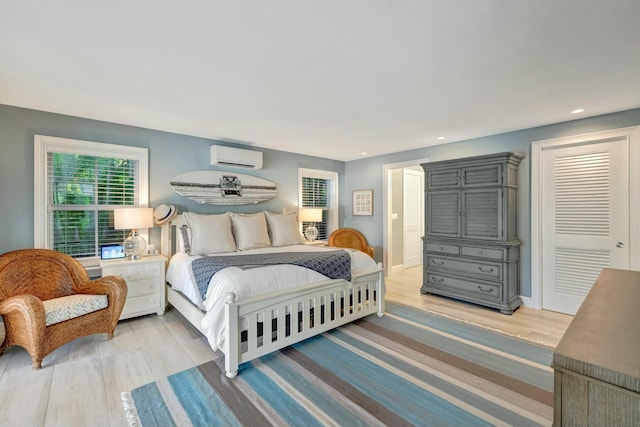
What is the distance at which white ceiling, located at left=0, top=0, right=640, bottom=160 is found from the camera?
1.56 meters

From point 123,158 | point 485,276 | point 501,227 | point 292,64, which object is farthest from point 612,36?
point 123,158

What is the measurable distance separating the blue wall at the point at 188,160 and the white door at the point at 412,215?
2.80 ft

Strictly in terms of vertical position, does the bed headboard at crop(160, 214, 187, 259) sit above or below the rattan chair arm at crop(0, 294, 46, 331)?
above

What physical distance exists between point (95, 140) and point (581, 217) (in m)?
5.75

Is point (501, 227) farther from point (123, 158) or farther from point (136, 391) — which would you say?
point (123, 158)

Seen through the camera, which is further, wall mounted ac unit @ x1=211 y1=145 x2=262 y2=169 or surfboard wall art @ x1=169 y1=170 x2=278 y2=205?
wall mounted ac unit @ x1=211 y1=145 x2=262 y2=169

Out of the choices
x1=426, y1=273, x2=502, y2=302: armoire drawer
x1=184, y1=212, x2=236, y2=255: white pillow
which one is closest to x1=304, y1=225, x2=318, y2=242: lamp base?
x1=184, y1=212, x2=236, y2=255: white pillow

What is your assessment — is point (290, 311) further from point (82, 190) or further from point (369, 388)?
point (82, 190)

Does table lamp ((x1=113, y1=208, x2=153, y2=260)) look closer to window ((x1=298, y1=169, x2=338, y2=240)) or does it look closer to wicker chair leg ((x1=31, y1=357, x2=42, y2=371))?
wicker chair leg ((x1=31, y1=357, x2=42, y2=371))

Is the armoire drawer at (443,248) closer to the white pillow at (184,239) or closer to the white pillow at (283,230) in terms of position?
the white pillow at (283,230)

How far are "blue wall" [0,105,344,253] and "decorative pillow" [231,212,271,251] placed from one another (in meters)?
0.57

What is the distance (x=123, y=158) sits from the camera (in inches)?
142

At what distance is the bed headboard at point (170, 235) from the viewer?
381 cm

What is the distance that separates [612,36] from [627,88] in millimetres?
1171
